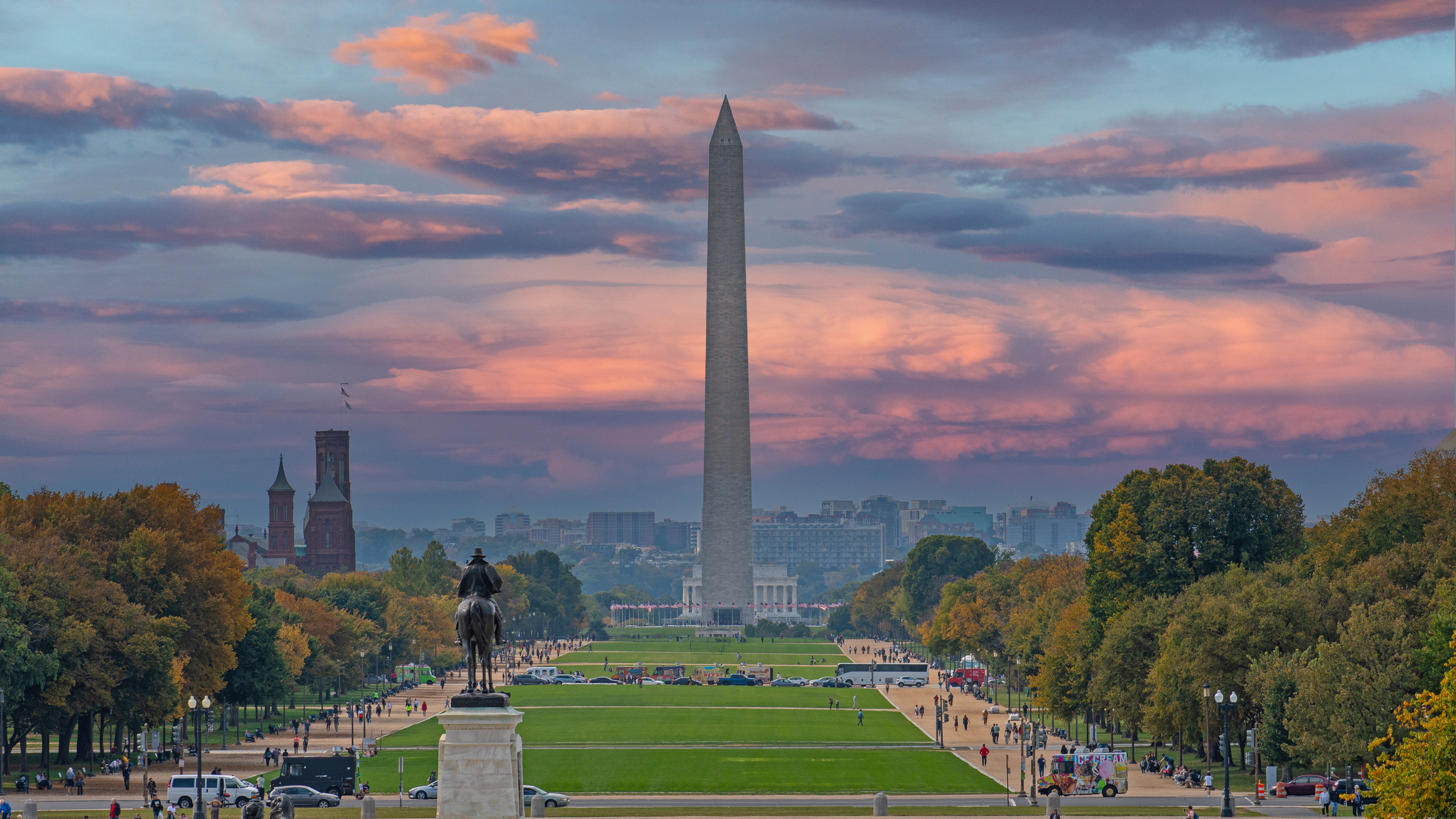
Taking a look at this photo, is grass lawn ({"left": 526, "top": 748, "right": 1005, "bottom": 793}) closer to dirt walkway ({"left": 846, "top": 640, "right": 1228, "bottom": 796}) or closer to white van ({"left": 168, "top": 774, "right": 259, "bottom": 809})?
dirt walkway ({"left": 846, "top": 640, "right": 1228, "bottom": 796})

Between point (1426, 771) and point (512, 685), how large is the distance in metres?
92.2

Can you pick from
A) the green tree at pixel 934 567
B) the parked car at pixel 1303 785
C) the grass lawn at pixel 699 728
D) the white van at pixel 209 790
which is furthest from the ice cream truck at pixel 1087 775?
the green tree at pixel 934 567

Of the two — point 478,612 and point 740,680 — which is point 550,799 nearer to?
point 478,612

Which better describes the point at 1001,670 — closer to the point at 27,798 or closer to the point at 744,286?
the point at 744,286

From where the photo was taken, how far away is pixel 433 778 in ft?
186

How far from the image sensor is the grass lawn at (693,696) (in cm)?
9938

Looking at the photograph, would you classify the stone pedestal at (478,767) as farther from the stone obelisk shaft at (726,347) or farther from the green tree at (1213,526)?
the stone obelisk shaft at (726,347)

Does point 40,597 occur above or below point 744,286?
below

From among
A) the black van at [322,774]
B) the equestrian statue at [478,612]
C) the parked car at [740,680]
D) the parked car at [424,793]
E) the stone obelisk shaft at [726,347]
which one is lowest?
the parked car at [740,680]

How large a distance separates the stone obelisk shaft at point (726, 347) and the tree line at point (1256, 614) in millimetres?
59288

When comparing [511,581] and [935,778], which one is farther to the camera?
[511,581]

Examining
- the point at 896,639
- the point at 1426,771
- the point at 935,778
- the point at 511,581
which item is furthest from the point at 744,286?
the point at 1426,771

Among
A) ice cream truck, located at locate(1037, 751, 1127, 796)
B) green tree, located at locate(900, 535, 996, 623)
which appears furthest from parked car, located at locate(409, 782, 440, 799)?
green tree, located at locate(900, 535, 996, 623)

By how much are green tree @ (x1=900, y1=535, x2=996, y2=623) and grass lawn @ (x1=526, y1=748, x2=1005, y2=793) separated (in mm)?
95638
